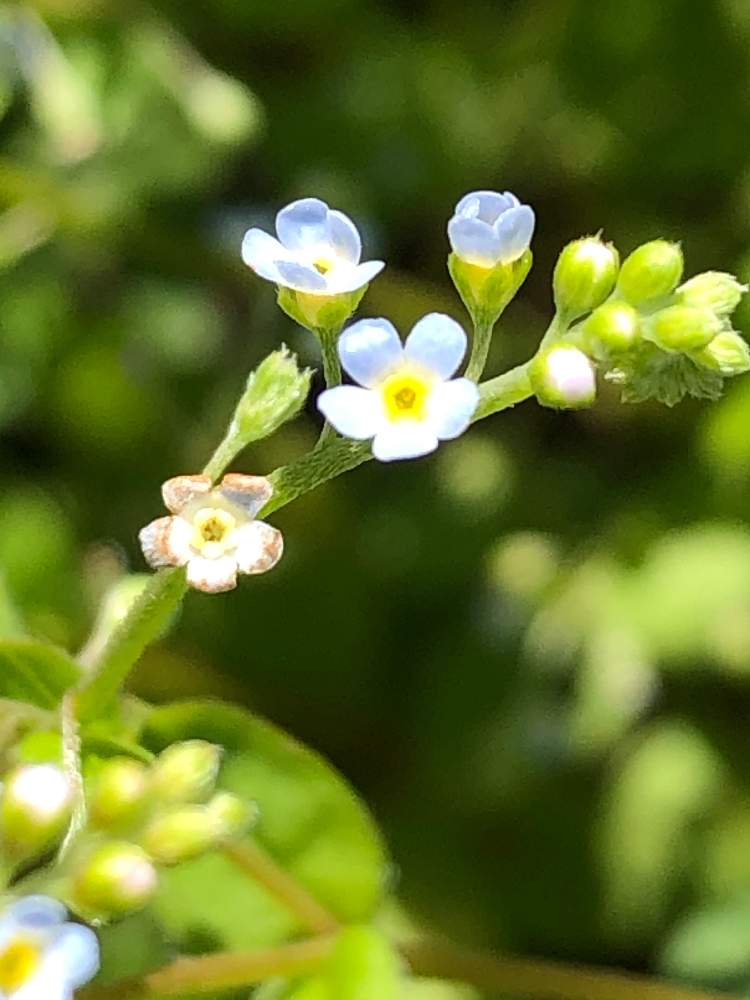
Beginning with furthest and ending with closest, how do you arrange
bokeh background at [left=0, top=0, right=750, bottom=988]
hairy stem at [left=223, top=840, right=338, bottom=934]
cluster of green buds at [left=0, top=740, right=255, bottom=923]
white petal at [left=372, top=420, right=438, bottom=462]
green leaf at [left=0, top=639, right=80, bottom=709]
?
bokeh background at [left=0, top=0, right=750, bottom=988]
hairy stem at [left=223, top=840, right=338, bottom=934]
green leaf at [left=0, top=639, right=80, bottom=709]
cluster of green buds at [left=0, top=740, right=255, bottom=923]
white petal at [left=372, top=420, right=438, bottom=462]

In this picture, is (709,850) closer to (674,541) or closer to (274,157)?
(674,541)

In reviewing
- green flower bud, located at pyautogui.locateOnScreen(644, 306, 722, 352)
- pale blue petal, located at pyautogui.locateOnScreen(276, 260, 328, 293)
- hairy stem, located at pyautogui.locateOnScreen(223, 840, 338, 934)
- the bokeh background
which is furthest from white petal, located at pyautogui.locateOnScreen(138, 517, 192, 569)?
the bokeh background

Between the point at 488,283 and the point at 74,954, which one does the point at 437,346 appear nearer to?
the point at 488,283

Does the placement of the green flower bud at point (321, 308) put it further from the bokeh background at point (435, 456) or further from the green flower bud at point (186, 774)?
the bokeh background at point (435, 456)

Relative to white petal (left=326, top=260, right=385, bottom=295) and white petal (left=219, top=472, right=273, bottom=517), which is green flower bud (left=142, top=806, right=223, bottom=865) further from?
white petal (left=326, top=260, right=385, bottom=295)

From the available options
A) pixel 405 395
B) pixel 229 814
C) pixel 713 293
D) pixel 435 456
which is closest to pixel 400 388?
pixel 405 395

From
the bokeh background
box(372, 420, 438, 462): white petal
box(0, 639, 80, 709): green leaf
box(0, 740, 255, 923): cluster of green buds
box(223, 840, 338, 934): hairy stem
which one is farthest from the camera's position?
the bokeh background
